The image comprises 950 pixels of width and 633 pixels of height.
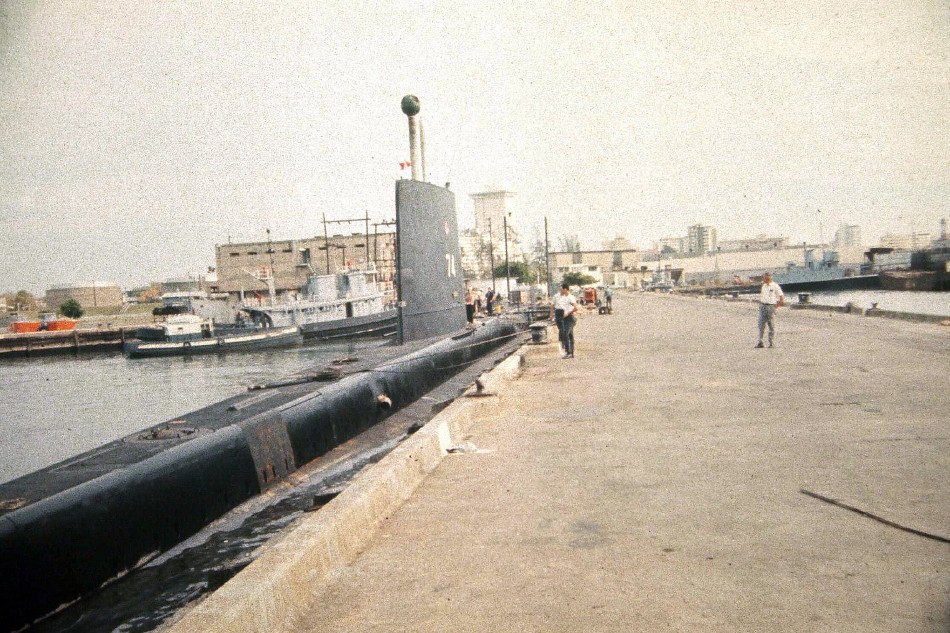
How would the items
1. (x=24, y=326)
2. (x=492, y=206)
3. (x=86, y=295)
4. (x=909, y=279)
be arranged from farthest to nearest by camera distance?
(x=492, y=206), (x=86, y=295), (x=909, y=279), (x=24, y=326)

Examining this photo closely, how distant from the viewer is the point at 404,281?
50.2 ft

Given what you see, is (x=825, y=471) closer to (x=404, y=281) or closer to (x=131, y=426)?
(x=404, y=281)

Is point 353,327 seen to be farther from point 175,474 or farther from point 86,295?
point 86,295

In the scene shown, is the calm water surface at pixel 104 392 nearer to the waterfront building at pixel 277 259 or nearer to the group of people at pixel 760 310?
the group of people at pixel 760 310

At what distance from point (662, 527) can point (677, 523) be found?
137 millimetres

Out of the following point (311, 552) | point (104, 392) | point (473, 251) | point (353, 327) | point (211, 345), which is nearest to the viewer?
point (311, 552)

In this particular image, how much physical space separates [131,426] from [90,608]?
1989 cm

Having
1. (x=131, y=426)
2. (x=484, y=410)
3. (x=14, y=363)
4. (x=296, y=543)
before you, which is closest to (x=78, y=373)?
(x=14, y=363)

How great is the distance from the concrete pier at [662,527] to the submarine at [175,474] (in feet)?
8.11

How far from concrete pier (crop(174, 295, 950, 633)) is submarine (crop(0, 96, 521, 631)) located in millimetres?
2473

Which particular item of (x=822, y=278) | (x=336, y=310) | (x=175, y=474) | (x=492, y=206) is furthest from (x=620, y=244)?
(x=175, y=474)

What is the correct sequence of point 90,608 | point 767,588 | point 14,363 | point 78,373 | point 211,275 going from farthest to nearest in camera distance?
point 211,275, point 14,363, point 78,373, point 90,608, point 767,588

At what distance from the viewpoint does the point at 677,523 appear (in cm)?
467

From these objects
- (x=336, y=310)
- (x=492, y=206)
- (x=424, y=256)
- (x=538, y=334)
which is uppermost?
(x=492, y=206)
